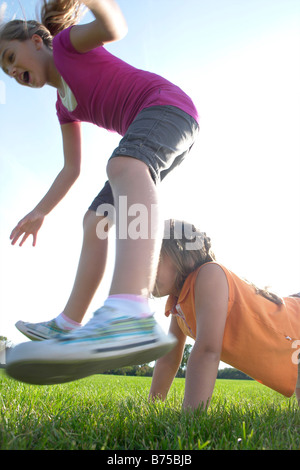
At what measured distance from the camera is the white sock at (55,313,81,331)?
1.88 metres

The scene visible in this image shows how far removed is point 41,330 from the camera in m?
1.88

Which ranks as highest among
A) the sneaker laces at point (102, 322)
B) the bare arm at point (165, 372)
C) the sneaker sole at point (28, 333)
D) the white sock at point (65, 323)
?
the sneaker laces at point (102, 322)

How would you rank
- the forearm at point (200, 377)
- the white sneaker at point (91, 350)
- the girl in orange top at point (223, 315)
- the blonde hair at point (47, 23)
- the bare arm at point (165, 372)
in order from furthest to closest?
the bare arm at point (165, 372)
the blonde hair at point (47, 23)
the girl in orange top at point (223, 315)
the forearm at point (200, 377)
the white sneaker at point (91, 350)

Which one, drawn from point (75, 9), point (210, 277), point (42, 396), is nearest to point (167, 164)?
point (210, 277)

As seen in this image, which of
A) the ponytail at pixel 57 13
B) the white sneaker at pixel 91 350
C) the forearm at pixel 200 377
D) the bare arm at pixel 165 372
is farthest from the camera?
the bare arm at pixel 165 372

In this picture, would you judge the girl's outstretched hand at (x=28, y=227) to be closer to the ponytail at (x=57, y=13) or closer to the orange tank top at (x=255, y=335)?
the orange tank top at (x=255, y=335)

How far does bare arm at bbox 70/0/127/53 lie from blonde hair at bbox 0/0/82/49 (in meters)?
0.41

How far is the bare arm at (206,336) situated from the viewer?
164 cm

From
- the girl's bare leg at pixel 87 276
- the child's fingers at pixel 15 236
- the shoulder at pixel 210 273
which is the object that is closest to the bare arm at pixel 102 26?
the girl's bare leg at pixel 87 276

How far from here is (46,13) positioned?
2.04 metres

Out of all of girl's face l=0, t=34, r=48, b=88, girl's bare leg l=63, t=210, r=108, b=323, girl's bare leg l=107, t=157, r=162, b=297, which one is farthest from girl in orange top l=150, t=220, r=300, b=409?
girl's face l=0, t=34, r=48, b=88

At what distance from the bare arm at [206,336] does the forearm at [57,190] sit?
892mm

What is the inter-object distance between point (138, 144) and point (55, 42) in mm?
785

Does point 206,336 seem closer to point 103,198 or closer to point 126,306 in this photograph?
point 126,306
